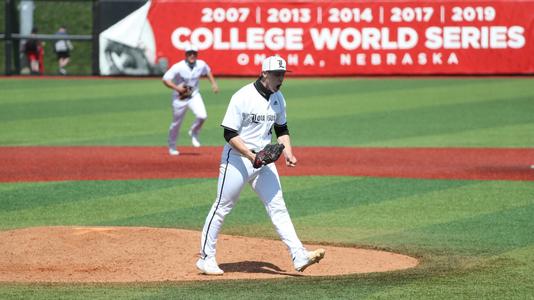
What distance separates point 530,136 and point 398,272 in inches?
513

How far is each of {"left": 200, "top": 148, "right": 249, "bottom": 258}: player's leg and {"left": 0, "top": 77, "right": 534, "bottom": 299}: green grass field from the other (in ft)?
2.14

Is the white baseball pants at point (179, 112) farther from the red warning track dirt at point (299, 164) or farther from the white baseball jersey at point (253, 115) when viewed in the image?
the white baseball jersey at point (253, 115)

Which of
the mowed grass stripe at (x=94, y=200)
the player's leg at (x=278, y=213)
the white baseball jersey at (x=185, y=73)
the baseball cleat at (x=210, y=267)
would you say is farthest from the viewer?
the white baseball jersey at (x=185, y=73)

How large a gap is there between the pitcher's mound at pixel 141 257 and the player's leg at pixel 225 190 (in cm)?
33

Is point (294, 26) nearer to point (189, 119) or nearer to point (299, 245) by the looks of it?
point (189, 119)

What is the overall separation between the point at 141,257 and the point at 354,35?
20.2 meters

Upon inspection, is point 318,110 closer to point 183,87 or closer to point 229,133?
point 183,87

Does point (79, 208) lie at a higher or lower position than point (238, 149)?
lower

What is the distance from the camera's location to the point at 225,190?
10094mm

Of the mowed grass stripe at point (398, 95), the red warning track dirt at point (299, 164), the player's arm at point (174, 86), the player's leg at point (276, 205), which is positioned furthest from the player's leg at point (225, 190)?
the mowed grass stripe at point (398, 95)

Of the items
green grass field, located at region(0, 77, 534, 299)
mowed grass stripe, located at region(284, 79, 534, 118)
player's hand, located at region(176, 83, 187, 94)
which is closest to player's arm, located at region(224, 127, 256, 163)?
green grass field, located at region(0, 77, 534, 299)

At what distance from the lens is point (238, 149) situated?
9.80 meters

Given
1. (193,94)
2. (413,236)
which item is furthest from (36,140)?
(413,236)

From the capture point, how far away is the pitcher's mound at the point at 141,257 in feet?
33.6
